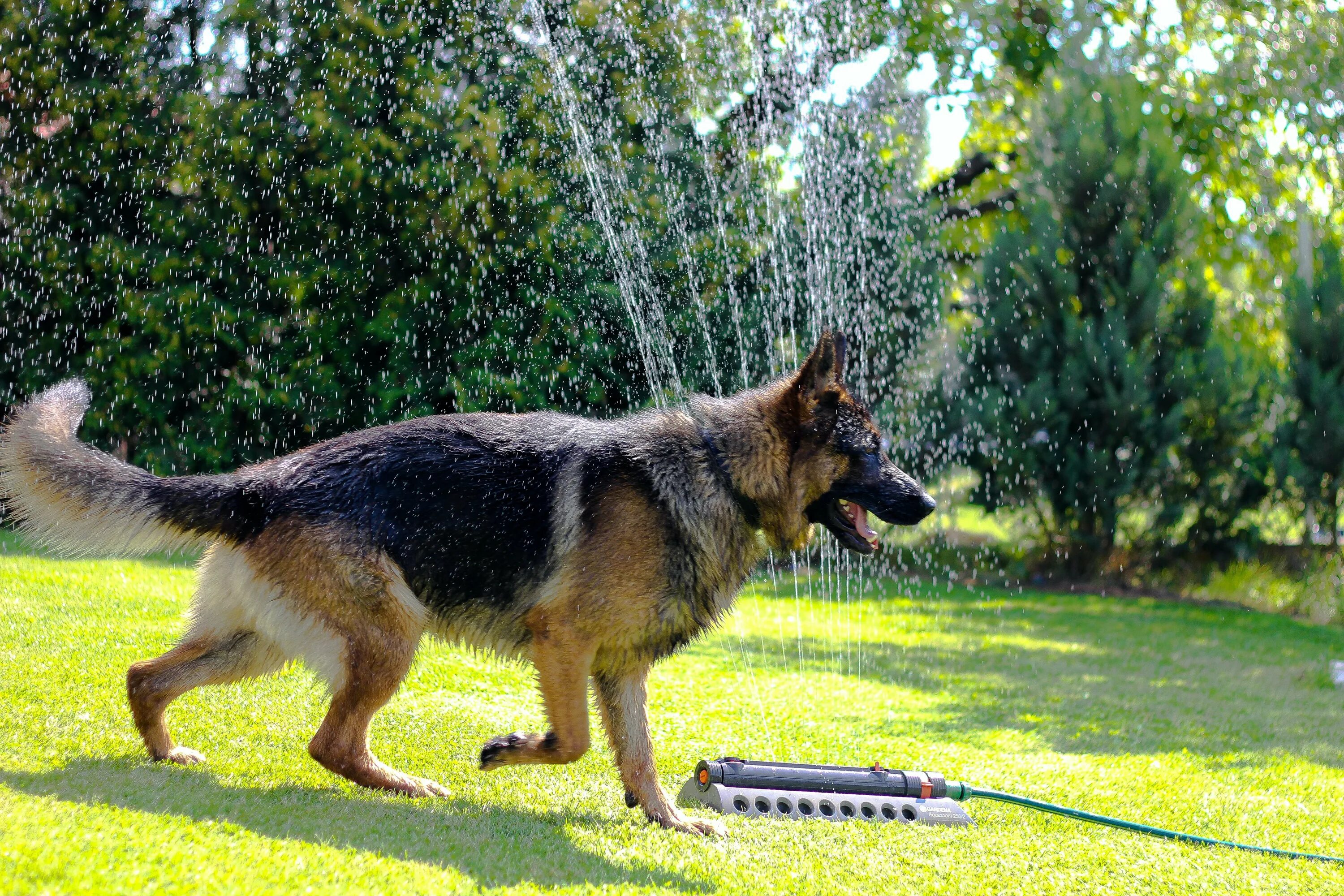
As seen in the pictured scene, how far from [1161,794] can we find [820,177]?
9.46 metres

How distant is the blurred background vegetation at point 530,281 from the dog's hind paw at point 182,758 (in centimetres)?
540

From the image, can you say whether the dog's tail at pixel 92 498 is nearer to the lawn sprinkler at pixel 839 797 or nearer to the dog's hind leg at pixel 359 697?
the dog's hind leg at pixel 359 697

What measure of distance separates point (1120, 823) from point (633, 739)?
6.01 ft

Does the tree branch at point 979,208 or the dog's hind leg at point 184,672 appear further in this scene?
the tree branch at point 979,208

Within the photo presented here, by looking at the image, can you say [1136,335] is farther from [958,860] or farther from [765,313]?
[958,860]

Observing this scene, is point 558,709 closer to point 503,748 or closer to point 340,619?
point 503,748

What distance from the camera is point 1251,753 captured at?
5547 millimetres

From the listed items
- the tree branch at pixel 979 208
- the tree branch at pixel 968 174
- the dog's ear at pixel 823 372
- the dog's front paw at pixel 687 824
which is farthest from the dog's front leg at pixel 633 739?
the tree branch at pixel 968 174

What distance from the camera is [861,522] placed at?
4.14m

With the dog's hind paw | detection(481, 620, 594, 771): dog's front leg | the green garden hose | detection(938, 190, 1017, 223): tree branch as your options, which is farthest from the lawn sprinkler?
detection(938, 190, 1017, 223): tree branch

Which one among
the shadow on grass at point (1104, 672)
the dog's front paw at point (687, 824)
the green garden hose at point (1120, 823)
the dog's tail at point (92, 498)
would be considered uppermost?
the dog's tail at point (92, 498)

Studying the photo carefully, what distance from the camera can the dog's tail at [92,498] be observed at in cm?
351

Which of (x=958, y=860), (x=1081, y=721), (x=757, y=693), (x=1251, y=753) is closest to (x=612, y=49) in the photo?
(x=757, y=693)

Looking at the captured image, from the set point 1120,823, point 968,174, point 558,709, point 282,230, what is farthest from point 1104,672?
point 968,174
